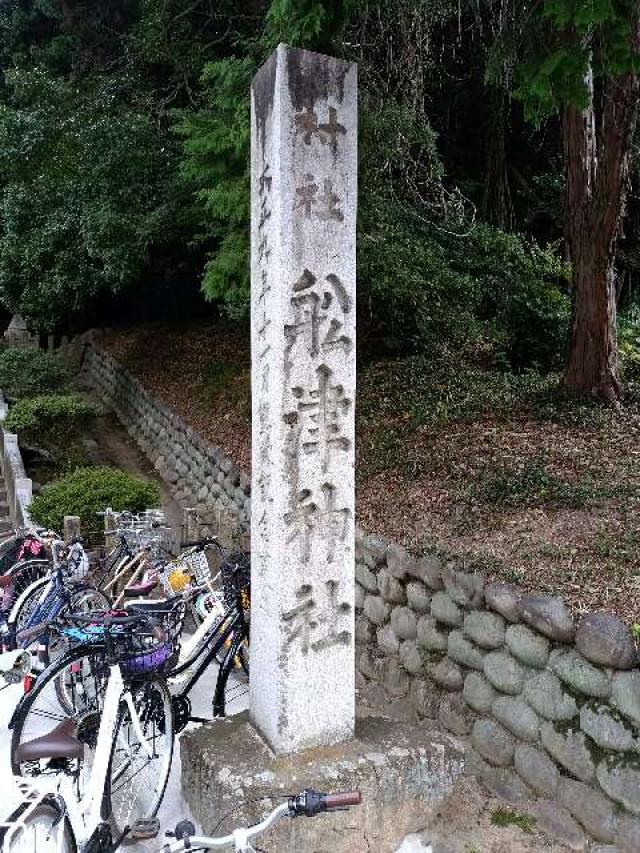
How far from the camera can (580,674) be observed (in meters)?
4.12

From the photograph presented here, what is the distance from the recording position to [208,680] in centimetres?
587

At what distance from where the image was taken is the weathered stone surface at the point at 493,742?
463cm

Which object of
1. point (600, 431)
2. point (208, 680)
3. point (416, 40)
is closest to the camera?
point (208, 680)

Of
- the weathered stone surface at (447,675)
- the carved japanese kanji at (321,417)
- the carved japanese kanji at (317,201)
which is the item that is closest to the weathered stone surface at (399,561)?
the weathered stone surface at (447,675)

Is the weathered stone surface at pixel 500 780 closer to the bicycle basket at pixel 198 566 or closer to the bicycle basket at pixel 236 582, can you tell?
the bicycle basket at pixel 236 582

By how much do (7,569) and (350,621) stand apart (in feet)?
12.9

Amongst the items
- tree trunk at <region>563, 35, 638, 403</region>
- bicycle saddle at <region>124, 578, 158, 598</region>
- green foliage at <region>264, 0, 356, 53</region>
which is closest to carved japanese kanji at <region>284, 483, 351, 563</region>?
bicycle saddle at <region>124, 578, 158, 598</region>

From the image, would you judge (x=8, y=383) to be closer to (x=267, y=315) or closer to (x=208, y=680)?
(x=208, y=680)

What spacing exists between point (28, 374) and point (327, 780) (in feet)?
40.6

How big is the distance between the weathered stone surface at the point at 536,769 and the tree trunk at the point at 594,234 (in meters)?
5.23

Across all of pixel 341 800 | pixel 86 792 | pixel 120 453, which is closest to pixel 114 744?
pixel 86 792

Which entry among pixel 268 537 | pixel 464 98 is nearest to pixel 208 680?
pixel 268 537

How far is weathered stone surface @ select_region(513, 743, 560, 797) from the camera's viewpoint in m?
4.28

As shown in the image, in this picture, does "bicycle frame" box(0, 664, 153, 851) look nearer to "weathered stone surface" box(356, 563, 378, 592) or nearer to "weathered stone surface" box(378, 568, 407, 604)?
"weathered stone surface" box(378, 568, 407, 604)
